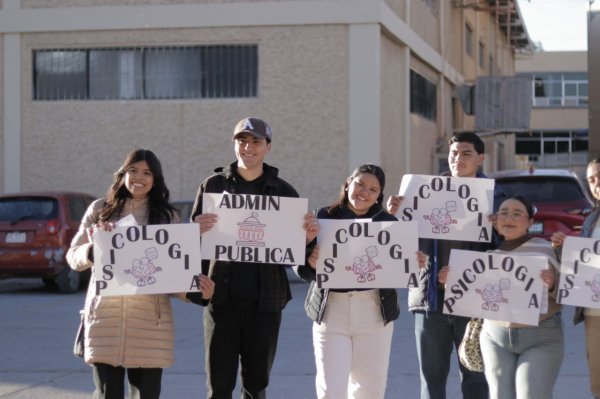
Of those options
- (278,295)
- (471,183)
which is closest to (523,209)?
(471,183)

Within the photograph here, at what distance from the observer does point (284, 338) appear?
11.8 m

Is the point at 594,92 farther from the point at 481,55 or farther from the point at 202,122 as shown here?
the point at 481,55

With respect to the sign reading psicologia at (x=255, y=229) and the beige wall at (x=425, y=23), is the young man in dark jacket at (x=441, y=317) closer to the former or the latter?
the sign reading psicologia at (x=255, y=229)

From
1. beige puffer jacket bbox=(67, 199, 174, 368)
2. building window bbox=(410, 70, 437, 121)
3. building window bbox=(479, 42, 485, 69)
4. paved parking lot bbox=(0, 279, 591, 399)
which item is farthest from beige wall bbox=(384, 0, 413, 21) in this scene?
beige puffer jacket bbox=(67, 199, 174, 368)

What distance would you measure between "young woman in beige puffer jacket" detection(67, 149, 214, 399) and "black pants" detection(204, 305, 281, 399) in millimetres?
253

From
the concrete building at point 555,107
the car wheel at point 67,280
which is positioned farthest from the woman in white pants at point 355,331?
the concrete building at point 555,107

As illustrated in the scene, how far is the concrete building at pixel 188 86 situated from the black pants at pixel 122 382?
53.2 ft

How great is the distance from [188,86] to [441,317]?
16.7 m

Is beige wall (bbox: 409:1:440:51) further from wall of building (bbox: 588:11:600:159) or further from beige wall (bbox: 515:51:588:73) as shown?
beige wall (bbox: 515:51:588:73)

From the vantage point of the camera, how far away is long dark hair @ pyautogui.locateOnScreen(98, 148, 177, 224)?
605 cm

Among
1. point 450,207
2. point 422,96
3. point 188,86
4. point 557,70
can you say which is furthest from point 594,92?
point 557,70

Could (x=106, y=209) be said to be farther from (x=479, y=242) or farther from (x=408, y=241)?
(x=479, y=242)

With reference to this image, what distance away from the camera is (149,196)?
6.14 m

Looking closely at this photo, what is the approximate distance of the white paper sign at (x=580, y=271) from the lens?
5930 mm
